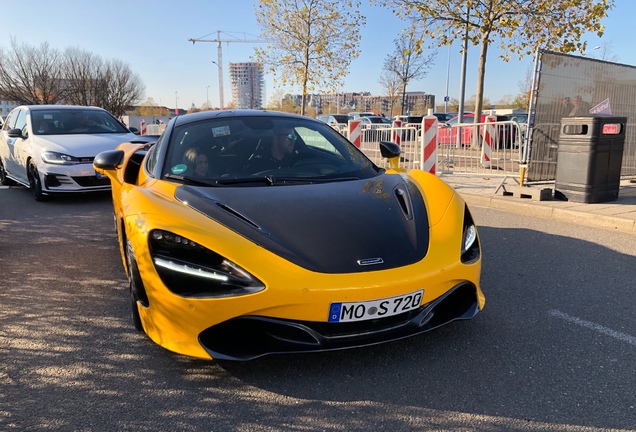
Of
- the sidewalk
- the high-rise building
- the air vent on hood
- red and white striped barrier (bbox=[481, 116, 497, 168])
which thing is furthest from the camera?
the high-rise building

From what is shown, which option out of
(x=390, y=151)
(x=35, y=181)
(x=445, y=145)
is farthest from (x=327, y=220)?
(x=445, y=145)

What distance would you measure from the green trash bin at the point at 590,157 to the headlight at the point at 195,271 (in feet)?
20.0

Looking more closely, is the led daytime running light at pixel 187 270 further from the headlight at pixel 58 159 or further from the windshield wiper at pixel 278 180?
the headlight at pixel 58 159

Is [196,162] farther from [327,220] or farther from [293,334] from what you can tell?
[293,334]

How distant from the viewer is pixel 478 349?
8.73ft

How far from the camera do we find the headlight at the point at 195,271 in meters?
2.18

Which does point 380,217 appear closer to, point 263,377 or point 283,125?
point 263,377

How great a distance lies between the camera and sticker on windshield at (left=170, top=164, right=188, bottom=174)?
10.5 feet

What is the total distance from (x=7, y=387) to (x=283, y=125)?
8.46 ft

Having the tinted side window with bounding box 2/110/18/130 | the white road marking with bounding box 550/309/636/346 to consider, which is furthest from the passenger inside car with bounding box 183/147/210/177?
the tinted side window with bounding box 2/110/18/130

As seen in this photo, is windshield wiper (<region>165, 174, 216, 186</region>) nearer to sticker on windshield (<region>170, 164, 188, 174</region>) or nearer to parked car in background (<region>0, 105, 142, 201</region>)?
sticker on windshield (<region>170, 164, 188, 174</region>)

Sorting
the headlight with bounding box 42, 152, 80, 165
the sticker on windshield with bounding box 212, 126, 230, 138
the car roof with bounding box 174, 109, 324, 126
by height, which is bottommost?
the headlight with bounding box 42, 152, 80, 165

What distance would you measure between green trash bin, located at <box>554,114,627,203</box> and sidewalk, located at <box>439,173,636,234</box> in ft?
0.59

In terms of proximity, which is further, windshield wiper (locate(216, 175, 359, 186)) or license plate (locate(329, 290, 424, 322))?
windshield wiper (locate(216, 175, 359, 186))
